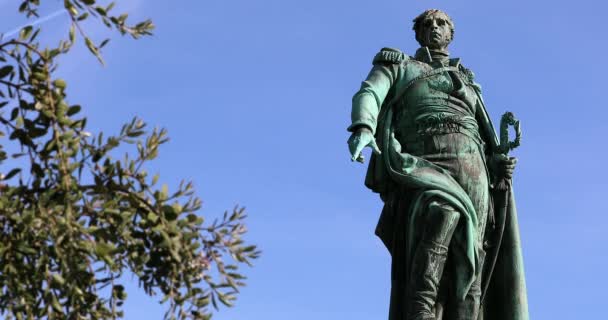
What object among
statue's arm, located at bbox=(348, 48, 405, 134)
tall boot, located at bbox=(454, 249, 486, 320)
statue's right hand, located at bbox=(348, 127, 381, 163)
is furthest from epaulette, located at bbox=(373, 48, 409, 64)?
tall boot, located at bbox=(454, 249, 486, 320)

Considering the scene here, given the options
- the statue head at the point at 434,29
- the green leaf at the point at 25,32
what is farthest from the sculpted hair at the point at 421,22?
the green leaf at the point at 25,32

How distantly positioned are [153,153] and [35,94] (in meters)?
0.88

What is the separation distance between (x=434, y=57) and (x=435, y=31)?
27 centimetres

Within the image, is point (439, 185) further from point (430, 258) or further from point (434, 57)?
point (434, 57)

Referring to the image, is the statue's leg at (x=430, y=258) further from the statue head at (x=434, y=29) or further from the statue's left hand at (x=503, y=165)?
the statue head at (x=434, y=29)

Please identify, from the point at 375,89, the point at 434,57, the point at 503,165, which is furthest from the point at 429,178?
the point at 434,57

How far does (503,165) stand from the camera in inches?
563

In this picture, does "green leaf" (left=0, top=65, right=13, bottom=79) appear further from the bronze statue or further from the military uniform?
the military uniform

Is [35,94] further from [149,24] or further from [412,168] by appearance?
[412,168]

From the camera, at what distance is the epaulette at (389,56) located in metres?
14.5

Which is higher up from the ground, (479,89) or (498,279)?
(479,89)

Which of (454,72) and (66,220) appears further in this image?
(454,72)

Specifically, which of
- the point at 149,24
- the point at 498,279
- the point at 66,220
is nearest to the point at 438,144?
the point at 498,279

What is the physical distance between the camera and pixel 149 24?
10070mm
